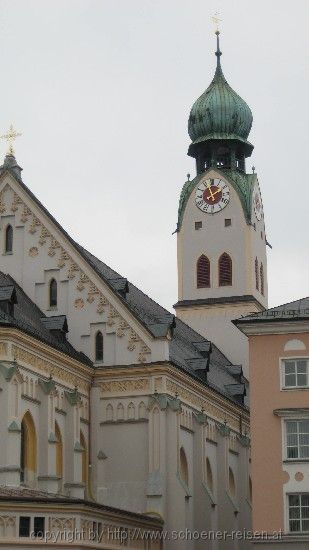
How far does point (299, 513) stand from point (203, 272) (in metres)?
39.7

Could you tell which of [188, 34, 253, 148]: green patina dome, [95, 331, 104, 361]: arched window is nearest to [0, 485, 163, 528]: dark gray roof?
[95, 331, 104, 361]: arched window

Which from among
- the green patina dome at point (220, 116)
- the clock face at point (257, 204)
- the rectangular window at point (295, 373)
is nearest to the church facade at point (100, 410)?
the rectangular window at point (295, 373)

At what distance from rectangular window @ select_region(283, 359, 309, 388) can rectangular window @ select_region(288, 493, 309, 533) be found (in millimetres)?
4680

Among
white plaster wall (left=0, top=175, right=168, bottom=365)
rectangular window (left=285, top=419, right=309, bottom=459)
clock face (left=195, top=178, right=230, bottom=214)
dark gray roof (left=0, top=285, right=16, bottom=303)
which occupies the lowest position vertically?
rectangular window (left=285, top=419, right=309, bottom=459)

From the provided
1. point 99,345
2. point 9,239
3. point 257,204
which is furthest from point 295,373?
point 257,204

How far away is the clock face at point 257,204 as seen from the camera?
297ft

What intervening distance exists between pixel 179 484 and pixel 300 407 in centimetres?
1164

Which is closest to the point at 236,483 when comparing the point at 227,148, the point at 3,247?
the point at 3,247

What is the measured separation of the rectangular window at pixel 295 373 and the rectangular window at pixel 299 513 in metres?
4.68

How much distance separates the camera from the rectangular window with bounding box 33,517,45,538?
49.0 meters

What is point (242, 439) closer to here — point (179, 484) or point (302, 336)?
point (179, 484)

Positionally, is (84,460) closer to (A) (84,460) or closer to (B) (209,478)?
(A) (84,460)

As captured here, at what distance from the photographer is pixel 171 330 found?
63719 mm

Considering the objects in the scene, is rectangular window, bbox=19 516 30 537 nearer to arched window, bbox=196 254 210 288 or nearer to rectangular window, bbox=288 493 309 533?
rectangular window, bbox=288 493 309 533
